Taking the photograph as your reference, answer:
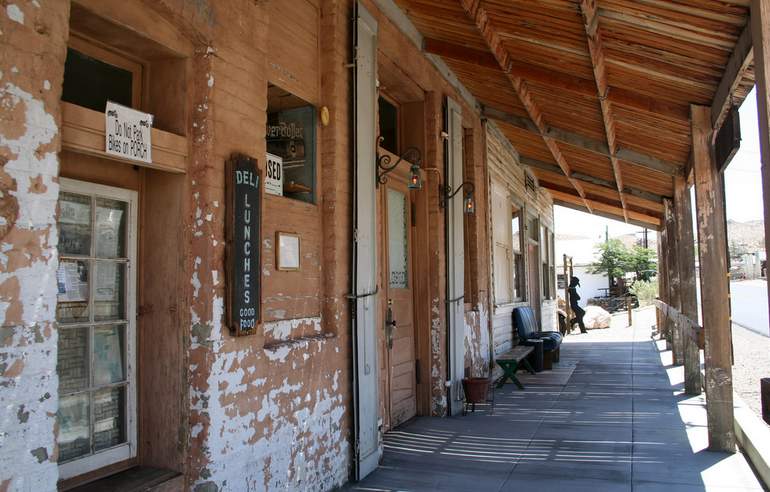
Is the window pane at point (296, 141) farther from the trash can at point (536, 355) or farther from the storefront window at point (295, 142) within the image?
the trash can at point (536, 355)

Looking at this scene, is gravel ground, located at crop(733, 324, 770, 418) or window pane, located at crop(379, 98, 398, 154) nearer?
window pane, located at crop(379, 98, 398, 154)

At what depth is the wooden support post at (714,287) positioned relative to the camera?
5348 millimetres

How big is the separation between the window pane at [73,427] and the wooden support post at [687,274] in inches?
272

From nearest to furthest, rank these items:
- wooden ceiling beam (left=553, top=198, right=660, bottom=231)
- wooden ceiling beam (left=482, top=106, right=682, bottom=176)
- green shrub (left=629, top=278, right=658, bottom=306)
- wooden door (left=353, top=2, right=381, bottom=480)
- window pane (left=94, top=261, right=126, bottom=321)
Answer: window pane (left=94, top=261, right=126, bottom=321) < wooden door (left=353, top=2, right=381, bottom=480) < wooden ceiling beam (left=482, top=106, right=682, bottom=176) < wooden ceiling beam (left=553, top=198, right=660, bottom=231) < green shrub (left=629, top=278, right=658, bottom=306)

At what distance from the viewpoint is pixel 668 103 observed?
18.2 feet

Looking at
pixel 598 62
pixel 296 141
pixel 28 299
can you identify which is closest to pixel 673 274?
pixel 598 62

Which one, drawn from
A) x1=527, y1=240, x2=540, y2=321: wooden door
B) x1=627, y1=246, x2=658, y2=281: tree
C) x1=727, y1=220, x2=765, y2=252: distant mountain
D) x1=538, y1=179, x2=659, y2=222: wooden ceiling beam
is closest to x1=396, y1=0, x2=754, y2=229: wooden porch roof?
x1=527, y1=240, x2=540, y2=321: wooden door

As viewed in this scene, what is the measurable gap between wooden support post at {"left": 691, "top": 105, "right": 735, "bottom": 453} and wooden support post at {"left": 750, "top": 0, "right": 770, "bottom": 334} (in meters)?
2.38

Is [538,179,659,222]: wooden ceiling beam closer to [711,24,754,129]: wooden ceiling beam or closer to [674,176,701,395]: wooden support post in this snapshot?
[674,176,701,395]: wooden support post

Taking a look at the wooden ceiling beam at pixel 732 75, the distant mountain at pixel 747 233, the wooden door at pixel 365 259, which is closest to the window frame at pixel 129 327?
the wooden door at pixel 365 259

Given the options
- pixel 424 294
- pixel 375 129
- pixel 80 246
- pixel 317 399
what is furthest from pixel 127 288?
pixel 424 294

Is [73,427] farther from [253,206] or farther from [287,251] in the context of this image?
[287,251]

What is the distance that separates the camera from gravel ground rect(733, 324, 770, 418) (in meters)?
8.20

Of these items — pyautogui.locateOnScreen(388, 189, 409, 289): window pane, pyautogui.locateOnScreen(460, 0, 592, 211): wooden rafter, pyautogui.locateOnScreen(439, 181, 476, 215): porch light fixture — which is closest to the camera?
pyautogui.locateOnScreen(460, 0, 592, 211): wooden rafter
